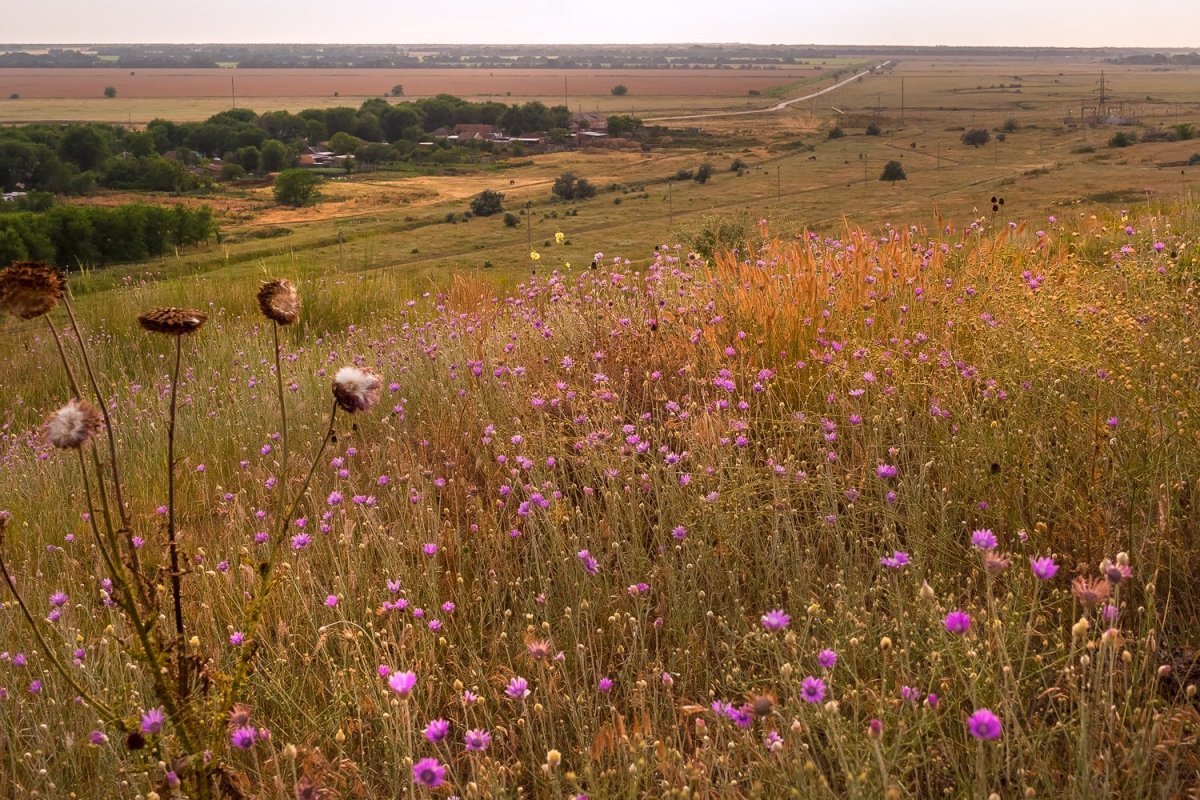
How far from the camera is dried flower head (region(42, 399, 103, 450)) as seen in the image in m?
1.91

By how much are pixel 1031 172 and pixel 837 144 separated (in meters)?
28.2

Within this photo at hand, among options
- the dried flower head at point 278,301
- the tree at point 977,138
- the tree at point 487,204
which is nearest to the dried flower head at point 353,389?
the dried flower head at point 278,301

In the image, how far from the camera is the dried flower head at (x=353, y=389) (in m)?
2.13

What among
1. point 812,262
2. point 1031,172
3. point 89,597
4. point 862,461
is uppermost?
point 1031,172

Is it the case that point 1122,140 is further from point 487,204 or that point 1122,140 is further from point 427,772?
point 427,772

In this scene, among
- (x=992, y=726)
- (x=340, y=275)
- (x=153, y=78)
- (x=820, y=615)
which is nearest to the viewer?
(x=992, y=726)

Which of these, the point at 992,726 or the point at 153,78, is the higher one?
the point at 153,78

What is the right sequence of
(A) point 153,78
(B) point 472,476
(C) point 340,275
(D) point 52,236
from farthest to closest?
1. (A) point 153,78
2. (D) point 52,236
3. (C) point 340,275
4. (B) point 472,476

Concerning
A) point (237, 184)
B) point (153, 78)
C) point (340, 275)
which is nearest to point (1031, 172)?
point (340, 275)

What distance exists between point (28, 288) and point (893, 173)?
143ft

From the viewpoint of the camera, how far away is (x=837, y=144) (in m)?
60.2

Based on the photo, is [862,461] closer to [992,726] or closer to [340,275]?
[992,726]

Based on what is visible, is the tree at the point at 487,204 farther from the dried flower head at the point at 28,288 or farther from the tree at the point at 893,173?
the dried flower head at the point at 28,288

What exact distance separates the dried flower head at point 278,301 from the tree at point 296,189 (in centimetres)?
5051
